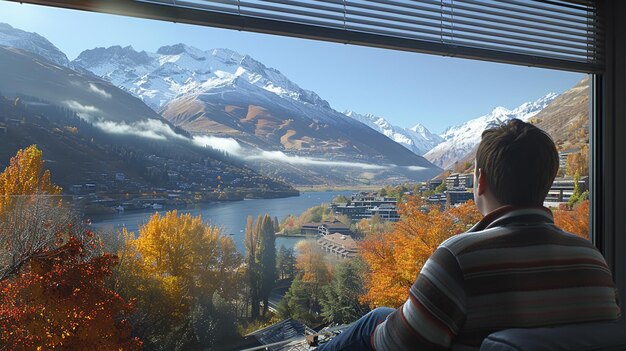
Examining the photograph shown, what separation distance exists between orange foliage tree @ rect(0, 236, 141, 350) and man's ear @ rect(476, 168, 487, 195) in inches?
53.3

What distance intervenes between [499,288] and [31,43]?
1.75m

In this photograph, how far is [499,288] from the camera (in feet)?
3.26

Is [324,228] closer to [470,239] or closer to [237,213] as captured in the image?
[237,213]

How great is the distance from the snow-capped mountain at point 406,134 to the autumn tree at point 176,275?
1047 mm

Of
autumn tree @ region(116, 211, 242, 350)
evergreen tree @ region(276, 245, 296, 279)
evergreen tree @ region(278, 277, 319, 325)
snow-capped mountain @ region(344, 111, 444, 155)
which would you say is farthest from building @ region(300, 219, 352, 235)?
snow-capped mountain @ region(344, 111, 444, 155)

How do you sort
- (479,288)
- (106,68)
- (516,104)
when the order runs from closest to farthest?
(479,288) → (106,68) → (516,104)

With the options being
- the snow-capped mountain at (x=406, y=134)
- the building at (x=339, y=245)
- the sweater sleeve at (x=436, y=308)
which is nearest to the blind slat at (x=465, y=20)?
the snow-capped mountain at (x=406, y=134)

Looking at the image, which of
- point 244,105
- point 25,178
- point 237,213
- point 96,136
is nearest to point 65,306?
point 25,178

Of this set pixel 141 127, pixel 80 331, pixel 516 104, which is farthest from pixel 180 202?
pixel 516 104

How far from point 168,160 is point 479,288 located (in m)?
1.46

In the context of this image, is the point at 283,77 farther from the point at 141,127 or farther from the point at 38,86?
the point at 38,86

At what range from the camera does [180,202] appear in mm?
2100

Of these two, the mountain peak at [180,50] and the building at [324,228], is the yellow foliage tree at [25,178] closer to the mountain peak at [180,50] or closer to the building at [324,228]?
the mountain peak at [180,50]

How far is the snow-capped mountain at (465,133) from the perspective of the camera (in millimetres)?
2949
